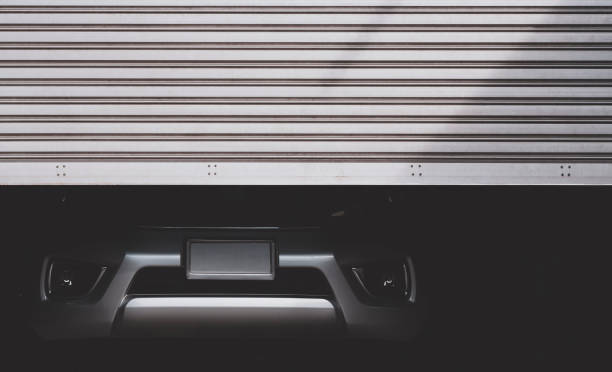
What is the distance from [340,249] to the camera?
12.1 feet

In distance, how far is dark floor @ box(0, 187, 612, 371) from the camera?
3.67m

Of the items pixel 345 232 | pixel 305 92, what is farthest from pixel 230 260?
pixel 305 92

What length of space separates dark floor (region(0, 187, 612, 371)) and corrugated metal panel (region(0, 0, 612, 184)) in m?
0.29

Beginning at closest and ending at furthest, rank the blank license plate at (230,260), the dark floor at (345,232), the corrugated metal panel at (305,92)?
the corrugated metal panel at (305,92) < the blank license plate at (230,260) < the dark floor at (345,232)

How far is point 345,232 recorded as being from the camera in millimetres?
3727

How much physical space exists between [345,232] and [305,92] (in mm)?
681

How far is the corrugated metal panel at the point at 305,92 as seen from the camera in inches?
135

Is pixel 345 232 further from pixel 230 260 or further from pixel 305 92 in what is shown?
pixel 305 92

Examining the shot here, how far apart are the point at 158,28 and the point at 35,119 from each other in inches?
25.6

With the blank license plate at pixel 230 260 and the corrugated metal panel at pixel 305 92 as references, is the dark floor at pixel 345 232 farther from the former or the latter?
the corrugated metal panel at pixel 305 92

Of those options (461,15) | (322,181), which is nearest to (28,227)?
(322,181)

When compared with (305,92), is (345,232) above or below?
below

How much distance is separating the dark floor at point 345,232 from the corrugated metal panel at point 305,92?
290 millimetres

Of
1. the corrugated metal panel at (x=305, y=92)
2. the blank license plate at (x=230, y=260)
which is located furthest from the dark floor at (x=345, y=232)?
the corrugated metal panel at (x=305, y=92)
